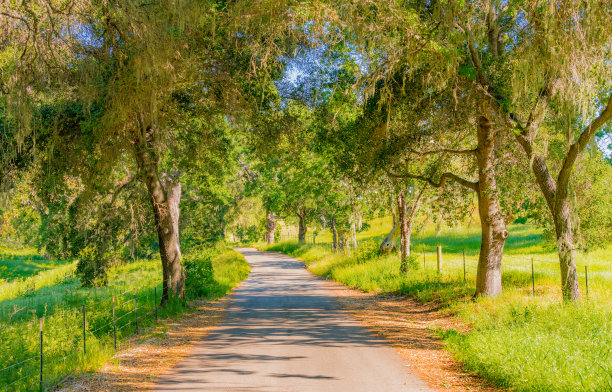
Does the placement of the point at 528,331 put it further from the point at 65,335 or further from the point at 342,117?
the point at 342,117

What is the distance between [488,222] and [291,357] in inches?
295

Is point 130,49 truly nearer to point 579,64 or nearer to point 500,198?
point 579,64

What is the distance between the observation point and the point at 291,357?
9.18 metres

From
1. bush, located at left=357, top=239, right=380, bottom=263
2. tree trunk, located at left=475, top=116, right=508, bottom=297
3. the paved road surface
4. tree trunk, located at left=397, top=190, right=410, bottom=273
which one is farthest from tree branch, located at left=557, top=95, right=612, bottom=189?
bush, located at left=357, top=239, right=380, bottom=263

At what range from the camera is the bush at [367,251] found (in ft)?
82.2

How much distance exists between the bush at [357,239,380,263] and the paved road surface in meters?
9.34

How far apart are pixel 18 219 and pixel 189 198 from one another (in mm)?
12247

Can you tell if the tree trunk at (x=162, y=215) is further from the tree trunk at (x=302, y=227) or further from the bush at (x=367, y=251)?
the tree trunk at (x=302, y=227)

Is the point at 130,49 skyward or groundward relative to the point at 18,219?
skyward

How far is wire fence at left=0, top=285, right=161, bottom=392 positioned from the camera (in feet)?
25.0

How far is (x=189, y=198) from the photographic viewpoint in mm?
28703

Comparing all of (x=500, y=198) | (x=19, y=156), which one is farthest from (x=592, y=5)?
(x=19, y=156)

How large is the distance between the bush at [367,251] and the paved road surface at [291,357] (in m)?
9.34

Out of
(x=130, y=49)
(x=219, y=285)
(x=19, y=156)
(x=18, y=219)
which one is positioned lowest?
(x=219, y=285)
